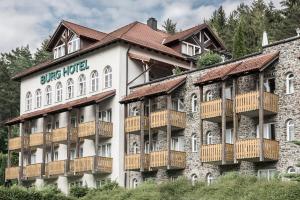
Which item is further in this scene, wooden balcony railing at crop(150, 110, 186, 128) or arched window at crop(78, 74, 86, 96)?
arched window at crop(78, 74, 86, 96)

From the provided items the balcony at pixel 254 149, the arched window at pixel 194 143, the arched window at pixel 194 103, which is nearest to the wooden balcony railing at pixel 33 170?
the arched window at pixel 194 143

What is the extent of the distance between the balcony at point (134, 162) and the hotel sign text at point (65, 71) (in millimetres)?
9905

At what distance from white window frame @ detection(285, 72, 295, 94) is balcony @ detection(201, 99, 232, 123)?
11.5 ft

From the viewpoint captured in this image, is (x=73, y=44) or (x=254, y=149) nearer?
(x=254, y=149)

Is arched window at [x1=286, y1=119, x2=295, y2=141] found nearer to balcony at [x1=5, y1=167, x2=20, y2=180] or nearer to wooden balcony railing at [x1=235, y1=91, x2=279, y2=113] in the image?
wooden balcony railing at [x1=235, y1=91, x2=279, y2=113]

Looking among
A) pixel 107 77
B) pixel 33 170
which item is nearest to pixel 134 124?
pixel 107 77

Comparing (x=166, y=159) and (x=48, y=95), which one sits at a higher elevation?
(x=48, y=95)

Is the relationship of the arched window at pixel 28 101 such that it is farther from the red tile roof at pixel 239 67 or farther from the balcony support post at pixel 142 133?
the red tile roof at pixel 239 67

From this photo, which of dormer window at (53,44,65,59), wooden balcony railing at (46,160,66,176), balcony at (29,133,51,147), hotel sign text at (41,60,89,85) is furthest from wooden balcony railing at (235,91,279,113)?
dormer window at (53,44,65,59)

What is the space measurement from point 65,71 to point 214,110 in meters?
18.2

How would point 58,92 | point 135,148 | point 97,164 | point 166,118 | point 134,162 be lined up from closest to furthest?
1. point 166,118
2. point 134,162
3. point 97,164
4. point 135,148
5. point 58,92

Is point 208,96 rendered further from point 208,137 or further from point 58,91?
point 58,91

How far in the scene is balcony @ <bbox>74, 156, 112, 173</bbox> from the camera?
153ft

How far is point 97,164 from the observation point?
46.7 m
